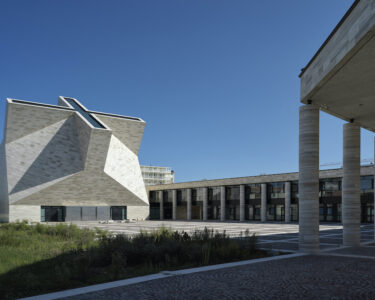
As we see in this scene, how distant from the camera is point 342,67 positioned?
36.9 feet

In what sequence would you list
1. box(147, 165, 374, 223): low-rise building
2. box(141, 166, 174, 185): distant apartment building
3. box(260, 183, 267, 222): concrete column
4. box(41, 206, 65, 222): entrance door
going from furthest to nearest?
box(141, 166, 174, 185): distant apartment building → box(260, 183, 267, 222): concrete column → box(41, 206, 65, 222): entrance door → box(147, 165, 374, 223): low-rise building

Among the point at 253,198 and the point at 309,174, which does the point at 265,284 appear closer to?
the point at 309,174

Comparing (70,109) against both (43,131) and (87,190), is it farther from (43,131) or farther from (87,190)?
(87,190)

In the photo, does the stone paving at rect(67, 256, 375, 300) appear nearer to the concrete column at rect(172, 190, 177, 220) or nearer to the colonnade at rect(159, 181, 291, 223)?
the colonnade at rect(159, 181, 291, 223)

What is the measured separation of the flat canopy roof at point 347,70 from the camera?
9469 millimetres

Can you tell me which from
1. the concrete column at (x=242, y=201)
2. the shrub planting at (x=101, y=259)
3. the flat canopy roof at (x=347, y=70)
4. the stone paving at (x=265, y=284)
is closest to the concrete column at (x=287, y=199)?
the concrete column at (x=242, y=201)

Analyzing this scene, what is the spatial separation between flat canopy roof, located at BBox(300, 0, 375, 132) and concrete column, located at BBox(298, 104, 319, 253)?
2.68 feet

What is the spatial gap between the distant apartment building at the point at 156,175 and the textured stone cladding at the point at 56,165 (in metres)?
100

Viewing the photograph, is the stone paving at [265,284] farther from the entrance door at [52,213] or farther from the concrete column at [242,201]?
the entrance door at [52,213]

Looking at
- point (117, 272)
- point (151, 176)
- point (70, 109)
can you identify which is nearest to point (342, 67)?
point (117, 272)

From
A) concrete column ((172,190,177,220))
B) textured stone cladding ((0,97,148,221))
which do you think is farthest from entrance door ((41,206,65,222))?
concrete column ((172,190,177,220))

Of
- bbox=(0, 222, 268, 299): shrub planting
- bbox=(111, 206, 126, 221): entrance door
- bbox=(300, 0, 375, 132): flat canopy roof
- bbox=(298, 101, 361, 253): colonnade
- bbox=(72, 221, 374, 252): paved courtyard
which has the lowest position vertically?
bbox=(111, 206, 126, 221): entrance door

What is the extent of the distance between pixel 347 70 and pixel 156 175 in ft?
468

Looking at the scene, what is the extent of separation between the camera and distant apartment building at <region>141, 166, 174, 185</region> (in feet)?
489
